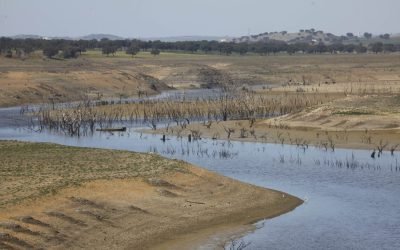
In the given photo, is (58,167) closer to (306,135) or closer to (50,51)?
(306,135)

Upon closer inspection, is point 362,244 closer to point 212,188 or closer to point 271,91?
point 212,188

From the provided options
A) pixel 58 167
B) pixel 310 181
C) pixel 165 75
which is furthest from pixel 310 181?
pixel 165 75

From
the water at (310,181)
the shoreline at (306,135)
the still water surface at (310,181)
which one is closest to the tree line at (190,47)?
the shoreline at (306,135)

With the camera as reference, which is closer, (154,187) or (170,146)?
(154,187)

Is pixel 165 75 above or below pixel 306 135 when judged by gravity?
below

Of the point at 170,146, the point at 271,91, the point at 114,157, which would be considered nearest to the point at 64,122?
the point at 170,146

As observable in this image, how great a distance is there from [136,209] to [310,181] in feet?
37.8

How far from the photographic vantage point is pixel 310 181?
34.0 metres

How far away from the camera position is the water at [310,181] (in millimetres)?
24203

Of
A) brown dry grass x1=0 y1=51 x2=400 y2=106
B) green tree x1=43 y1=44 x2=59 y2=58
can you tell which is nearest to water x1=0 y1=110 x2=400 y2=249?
brown dry grass x1=0 y1=51 x2=400 y2=106

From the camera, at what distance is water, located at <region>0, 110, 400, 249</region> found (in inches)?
953

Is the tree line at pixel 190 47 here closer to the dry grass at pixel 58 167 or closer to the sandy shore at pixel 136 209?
the dry grass at pixel 58 167

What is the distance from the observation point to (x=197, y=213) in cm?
2581

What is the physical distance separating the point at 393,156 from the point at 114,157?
16.2 metres
